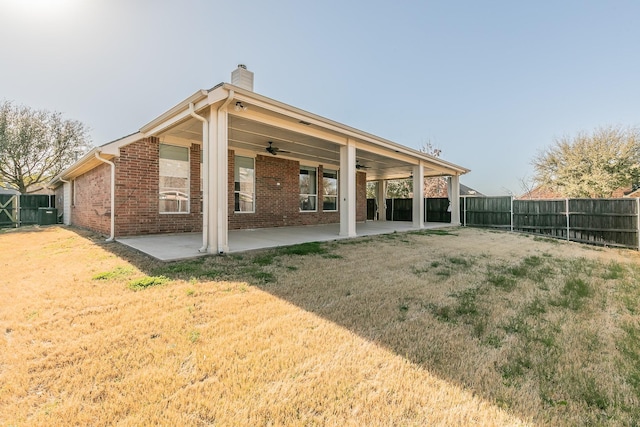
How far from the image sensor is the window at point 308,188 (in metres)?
12.3

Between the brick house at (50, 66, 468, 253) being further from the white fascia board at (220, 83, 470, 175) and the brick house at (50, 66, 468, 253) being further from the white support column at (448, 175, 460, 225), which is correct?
the white support column at (448, 175, 460, 225)

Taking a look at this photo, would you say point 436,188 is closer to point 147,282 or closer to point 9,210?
point 147,282

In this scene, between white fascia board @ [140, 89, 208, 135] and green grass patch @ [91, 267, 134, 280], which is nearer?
green grass patch @ [91, 267, 134, 280]

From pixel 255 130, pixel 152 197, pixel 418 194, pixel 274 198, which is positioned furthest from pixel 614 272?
pixel 152 197

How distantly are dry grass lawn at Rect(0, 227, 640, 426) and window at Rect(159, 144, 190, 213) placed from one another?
382 centimetres

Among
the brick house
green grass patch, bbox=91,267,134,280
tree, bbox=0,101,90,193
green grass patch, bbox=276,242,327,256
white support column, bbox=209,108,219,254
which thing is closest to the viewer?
green grass patch, bbox=91,267,134,280

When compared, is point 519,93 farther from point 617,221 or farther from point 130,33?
point 130,33

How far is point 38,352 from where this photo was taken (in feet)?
6.93

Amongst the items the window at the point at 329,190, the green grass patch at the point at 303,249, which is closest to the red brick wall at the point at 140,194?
the green grass patch at the point at 303,249


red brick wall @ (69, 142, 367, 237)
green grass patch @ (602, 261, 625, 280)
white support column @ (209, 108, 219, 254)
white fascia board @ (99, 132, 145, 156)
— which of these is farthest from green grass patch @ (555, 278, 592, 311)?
white fascia board @ (99, 132, 145, 156)

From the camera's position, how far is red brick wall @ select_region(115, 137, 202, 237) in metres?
7.33

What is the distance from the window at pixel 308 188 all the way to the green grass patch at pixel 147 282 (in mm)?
8454

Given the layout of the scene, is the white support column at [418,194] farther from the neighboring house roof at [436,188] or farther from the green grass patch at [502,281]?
the neighboring house roof at [436,188]

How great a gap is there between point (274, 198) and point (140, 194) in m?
4.54
